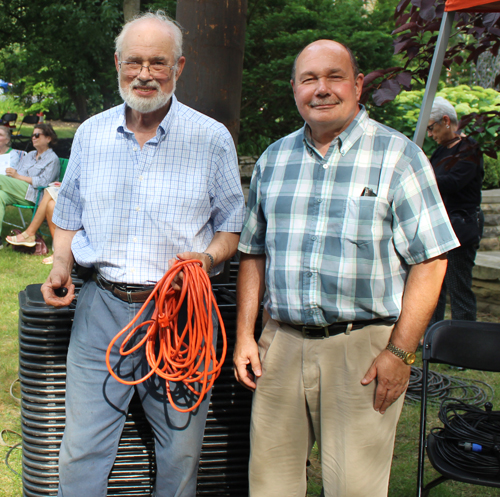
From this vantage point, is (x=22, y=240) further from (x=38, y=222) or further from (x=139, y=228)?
(x=139, y=228)

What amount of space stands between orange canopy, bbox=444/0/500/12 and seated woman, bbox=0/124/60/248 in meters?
6.59

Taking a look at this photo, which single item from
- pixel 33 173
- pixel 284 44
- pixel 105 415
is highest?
pixel 284 44

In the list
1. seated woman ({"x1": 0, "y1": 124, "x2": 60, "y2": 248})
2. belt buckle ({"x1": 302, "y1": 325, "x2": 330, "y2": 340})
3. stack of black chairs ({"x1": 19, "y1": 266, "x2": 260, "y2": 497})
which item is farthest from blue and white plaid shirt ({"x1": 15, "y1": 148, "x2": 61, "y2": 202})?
belt buckle ({"x1": 302, "y1": 325, "x2": 330, "y2": 340})

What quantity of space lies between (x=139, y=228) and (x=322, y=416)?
1011 mm

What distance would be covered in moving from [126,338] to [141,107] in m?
0.89

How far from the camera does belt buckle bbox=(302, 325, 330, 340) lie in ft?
6.86

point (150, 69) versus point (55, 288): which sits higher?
point (150, 69)

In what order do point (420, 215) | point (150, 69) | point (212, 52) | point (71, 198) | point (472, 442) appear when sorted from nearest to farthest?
point (420, 215), point (150, 69), point (71, 198), point (472, 442), point (212, 52)

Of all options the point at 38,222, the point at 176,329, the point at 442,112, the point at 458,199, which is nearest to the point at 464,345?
the point at 176,329

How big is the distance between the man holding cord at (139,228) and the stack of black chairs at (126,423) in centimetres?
25

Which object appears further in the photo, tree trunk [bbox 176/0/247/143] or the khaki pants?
tree trunk [bbox 176/0/247/143]

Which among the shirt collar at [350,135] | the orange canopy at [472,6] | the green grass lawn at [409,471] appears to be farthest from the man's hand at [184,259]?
the orange canopy at [472,6]

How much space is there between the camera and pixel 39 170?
8258mm

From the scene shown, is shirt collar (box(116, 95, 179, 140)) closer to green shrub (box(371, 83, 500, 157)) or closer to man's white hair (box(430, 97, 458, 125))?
man's white hair (box(430, 97, 458, 125))
